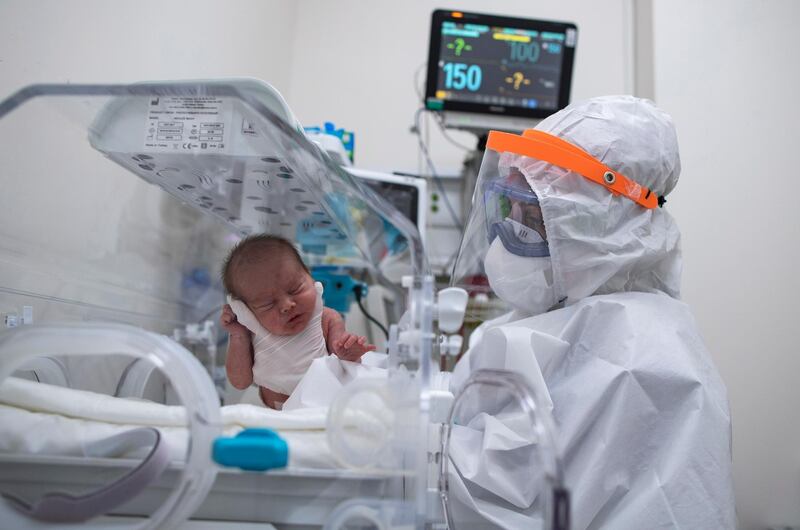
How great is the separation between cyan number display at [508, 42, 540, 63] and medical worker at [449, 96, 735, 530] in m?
1.00

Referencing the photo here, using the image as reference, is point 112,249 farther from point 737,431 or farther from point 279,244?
point 737,431

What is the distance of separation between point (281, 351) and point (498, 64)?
1.55 meters

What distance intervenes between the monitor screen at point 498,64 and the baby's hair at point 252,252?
119 centimetres

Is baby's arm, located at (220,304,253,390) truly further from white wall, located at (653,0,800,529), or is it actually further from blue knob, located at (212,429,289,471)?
white wall, located at (653,0,800,529)

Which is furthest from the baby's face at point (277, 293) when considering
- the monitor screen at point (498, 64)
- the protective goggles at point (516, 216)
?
the monitor screen at point (498, 64)

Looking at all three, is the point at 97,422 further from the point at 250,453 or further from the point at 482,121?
the point at 482,121

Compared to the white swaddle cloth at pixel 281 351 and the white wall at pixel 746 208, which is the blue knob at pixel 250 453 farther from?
the white wall at pixel 746 208

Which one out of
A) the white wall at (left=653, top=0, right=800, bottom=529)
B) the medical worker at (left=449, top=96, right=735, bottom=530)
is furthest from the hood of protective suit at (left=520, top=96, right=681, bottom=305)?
the white wall at (left=653, top=0, right=800, bottom=529)

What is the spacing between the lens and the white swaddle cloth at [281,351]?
3.35 feet

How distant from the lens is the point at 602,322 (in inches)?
40.4

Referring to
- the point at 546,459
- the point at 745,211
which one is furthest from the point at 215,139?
the point at 745,211

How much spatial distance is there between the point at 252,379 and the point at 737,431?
1767 millimetres

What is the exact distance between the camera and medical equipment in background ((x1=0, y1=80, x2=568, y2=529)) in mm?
578

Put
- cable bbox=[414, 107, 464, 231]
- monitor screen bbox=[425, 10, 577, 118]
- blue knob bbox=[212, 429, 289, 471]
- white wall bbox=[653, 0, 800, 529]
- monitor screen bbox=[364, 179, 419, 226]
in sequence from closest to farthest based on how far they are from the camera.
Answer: blue knob bbox=[212, 429, 289, 471]
monitor screen bbox=[364, 179, 419, 226]
white wall bbox=[653, 0, 800, 529]
monitor screen bbox=[425, 10, 577, 118]
cable bbox=[414, 107, 464, 231]
